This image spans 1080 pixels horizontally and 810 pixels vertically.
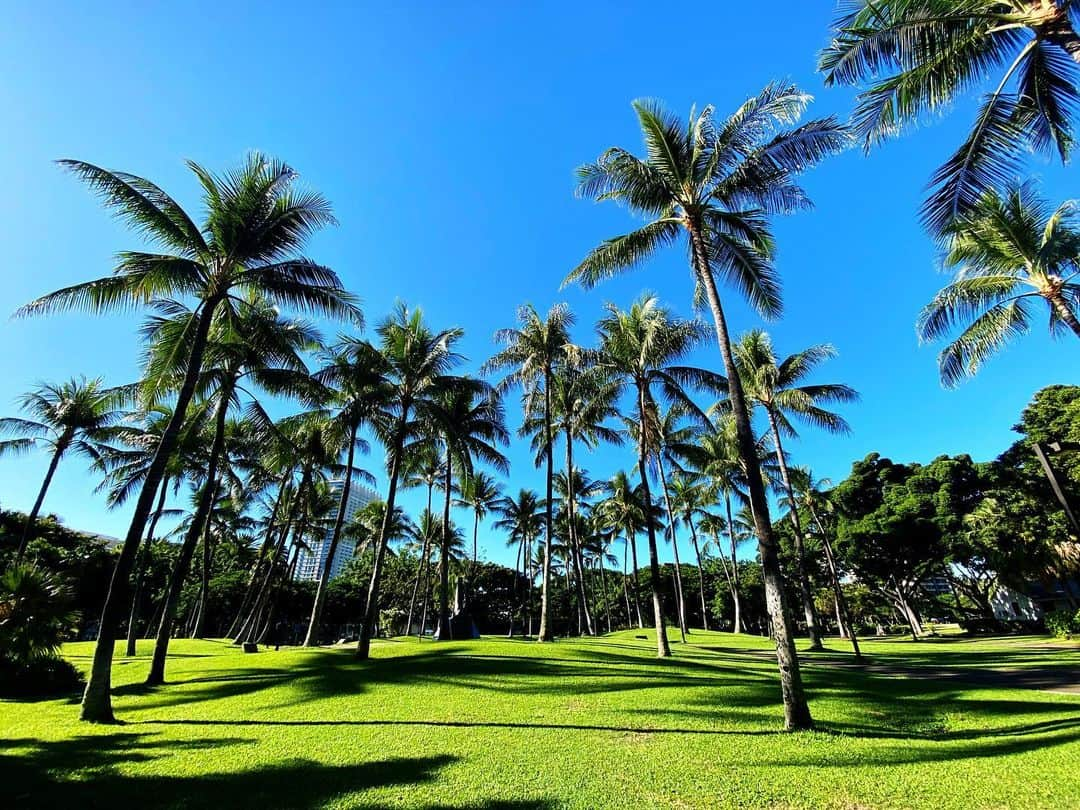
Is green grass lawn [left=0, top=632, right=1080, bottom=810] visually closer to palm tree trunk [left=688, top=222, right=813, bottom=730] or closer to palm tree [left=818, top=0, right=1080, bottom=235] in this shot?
palm tree trunk [left=688, top=222, right=813, bottom=730]

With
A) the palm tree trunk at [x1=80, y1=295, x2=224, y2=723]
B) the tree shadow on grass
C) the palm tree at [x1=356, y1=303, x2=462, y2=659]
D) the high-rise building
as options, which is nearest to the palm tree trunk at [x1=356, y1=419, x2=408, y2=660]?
the palm tree at [x1=356, y1=303, x2=462, y2=659]

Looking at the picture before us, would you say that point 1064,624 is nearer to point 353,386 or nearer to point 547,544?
point 547,544

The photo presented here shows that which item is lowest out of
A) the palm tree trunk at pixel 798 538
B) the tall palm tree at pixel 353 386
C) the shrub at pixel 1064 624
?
the shrub at pixel 1064 624

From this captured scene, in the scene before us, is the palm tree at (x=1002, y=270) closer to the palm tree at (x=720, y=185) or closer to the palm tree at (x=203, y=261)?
the palm tree at (x=720, y=185)

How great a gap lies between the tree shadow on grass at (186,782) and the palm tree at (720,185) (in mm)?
7378

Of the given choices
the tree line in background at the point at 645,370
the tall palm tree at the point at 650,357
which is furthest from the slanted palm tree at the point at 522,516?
the tall palm tree at the point at 650,357

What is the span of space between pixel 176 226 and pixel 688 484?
35058 mm

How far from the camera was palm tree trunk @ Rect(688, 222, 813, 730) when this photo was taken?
752cm

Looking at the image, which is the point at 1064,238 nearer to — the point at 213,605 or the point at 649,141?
the point at 649,141

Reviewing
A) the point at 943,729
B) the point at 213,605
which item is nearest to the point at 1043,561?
the point at 943,729

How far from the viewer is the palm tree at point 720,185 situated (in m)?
10.5

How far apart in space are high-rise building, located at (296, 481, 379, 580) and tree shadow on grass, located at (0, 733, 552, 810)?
2689cm

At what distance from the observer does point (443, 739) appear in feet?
24.1

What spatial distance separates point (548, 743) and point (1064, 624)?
27.0m
